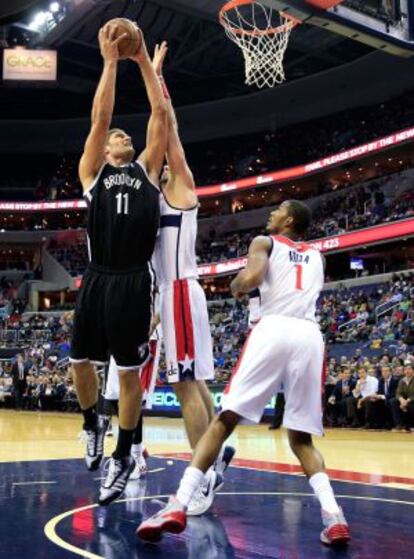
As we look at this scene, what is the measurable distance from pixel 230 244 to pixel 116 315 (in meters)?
31.2

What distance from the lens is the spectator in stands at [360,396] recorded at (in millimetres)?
13078

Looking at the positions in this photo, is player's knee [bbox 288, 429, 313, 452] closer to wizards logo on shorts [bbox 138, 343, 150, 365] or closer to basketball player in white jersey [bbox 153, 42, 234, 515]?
basketball player in white jersey [bbox 153, 42, 234, 515]

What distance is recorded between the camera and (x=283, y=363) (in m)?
3.73

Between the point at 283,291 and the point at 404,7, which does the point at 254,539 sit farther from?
the point at 404,7

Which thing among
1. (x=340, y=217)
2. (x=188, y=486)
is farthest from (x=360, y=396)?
(x=340, y=217)

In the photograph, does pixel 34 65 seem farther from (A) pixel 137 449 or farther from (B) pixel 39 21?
(A) pixel 137 449

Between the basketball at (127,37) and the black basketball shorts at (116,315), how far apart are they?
4.23ft

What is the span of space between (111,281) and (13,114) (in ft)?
134

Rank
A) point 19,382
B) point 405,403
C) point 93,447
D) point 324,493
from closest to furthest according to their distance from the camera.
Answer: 1. point 324,493
2. point 93,447
3. point 405,403
4. point 19,382

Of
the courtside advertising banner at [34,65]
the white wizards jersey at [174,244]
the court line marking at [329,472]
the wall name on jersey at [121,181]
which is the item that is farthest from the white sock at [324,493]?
the courtside advertising banner at [34,65]

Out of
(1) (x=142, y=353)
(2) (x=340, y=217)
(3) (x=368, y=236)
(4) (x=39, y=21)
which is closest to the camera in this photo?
(1) (x=142, y=353)

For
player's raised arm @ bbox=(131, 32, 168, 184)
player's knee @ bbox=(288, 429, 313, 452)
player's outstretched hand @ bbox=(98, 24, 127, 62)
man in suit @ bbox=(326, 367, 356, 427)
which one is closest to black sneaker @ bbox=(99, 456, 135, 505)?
player's knee @ bbox=(288, 429, 313, 452)

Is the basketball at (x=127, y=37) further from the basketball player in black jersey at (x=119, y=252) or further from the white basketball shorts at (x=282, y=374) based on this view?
the white basketball shorts at (x=282, y=374)

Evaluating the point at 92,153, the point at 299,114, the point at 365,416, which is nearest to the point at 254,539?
the point at 92,153
